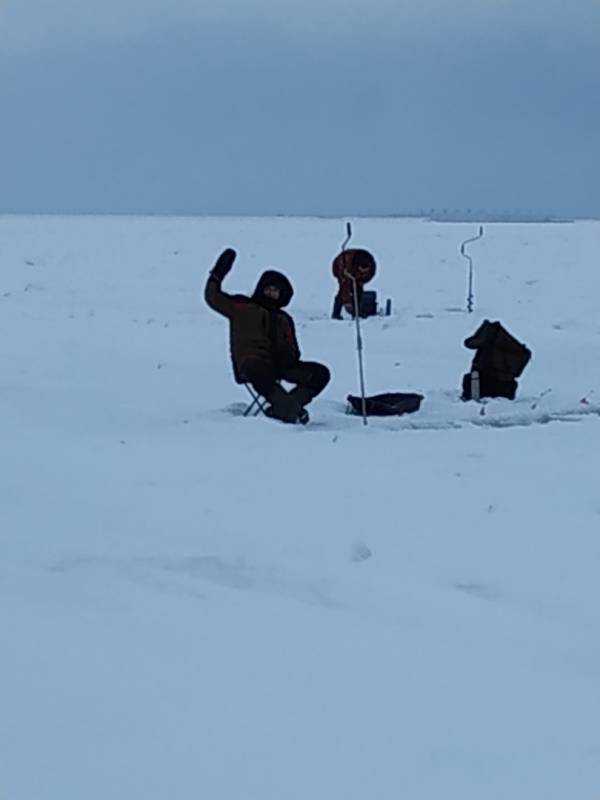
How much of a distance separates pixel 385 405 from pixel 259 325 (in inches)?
36.3

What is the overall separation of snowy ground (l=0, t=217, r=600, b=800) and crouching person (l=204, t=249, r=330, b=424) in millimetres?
271

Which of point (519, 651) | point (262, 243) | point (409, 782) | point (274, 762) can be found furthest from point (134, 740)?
point (262, 243)

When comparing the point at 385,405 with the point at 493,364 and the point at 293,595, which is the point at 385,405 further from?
the point at 293,595

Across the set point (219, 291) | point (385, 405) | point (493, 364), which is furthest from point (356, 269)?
point (219, 291)

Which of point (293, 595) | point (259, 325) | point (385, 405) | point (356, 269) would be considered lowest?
point (385, 405)

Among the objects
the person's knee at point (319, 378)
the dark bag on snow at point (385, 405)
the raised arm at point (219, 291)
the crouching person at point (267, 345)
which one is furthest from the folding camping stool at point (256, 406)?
the dark bag on snow at point (385, 405)

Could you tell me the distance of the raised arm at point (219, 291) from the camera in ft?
26.8

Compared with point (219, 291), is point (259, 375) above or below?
below

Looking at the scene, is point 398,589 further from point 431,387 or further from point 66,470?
point 431,387

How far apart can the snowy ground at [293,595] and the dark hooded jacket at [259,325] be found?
395 mm

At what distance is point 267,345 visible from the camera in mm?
8164

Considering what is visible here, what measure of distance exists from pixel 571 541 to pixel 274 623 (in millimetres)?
1589

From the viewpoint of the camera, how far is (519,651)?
12.8 feet

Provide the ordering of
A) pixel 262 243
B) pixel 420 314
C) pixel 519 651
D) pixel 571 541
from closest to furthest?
pixel 519 651 → pixel 571 541 → pixel 420 314 → pixel 262 243
